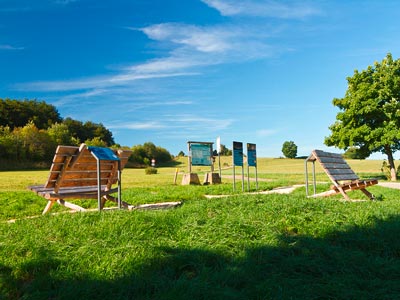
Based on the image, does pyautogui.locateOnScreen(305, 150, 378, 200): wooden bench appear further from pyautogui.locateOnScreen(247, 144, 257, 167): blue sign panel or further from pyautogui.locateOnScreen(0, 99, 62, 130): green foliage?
pyautogui.locateOnScreen(0, 99, 62, 130): green foliage

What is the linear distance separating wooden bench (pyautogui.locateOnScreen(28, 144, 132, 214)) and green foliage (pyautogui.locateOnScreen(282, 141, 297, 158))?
9968cm

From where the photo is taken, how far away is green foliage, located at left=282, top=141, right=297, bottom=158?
10444 centimetres

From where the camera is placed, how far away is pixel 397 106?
861 inches

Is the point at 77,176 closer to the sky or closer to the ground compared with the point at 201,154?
closer to the ground

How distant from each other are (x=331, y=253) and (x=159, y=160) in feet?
224

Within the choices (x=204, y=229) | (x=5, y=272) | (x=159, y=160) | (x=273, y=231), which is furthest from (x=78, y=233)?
(x=159, y=160)

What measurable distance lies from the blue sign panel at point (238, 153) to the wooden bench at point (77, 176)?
24.8 ft

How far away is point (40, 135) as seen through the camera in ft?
191

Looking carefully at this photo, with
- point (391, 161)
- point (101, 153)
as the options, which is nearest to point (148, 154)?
point (391, 161)

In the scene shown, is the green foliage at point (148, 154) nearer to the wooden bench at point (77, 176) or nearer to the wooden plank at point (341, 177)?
the wooden plank at point (341, 177)

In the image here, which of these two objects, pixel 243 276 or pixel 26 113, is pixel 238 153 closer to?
pixel 243 276

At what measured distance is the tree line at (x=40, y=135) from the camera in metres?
54.9

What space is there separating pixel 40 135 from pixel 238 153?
49827mm

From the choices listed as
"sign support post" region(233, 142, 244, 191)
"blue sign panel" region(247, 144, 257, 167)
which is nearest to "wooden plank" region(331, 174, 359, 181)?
"sign support post" region(233, 142, 244, 191)
